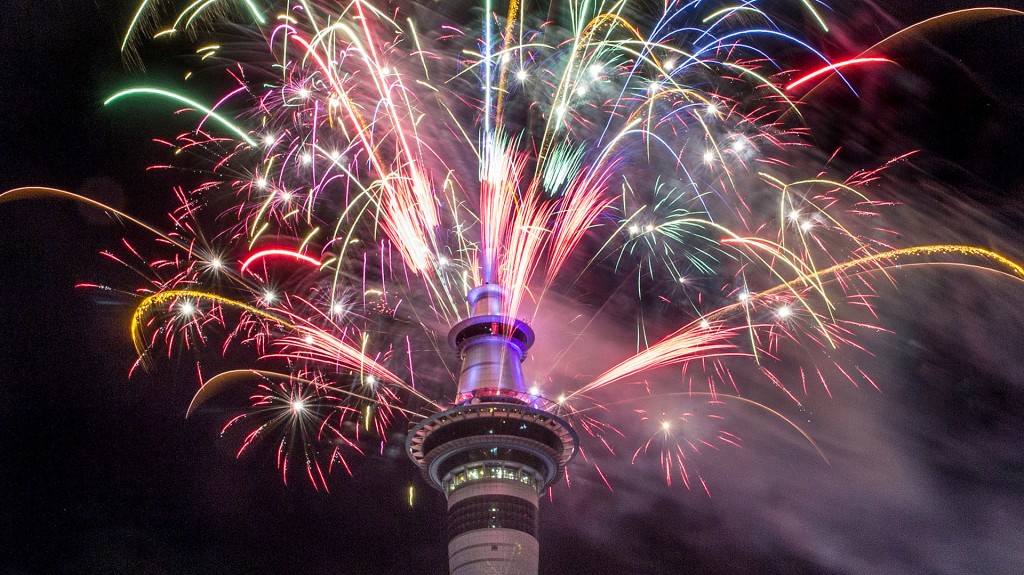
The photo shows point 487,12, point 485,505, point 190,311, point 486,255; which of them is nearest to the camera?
point 487,12

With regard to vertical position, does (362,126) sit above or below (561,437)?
above

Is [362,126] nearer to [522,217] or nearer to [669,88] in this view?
[522,217]

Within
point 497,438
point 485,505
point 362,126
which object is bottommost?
point 485,505

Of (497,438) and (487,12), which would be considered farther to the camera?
(497,438)

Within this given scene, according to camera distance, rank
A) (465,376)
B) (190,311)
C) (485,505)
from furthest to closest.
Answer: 1. (465,376)
2. (485,505)
3. (190,311)

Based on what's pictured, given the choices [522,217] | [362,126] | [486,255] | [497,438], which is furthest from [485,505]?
[362,126]

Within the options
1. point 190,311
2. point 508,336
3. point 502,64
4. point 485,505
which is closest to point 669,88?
point 502,64

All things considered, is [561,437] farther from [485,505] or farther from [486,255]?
[486,255]
